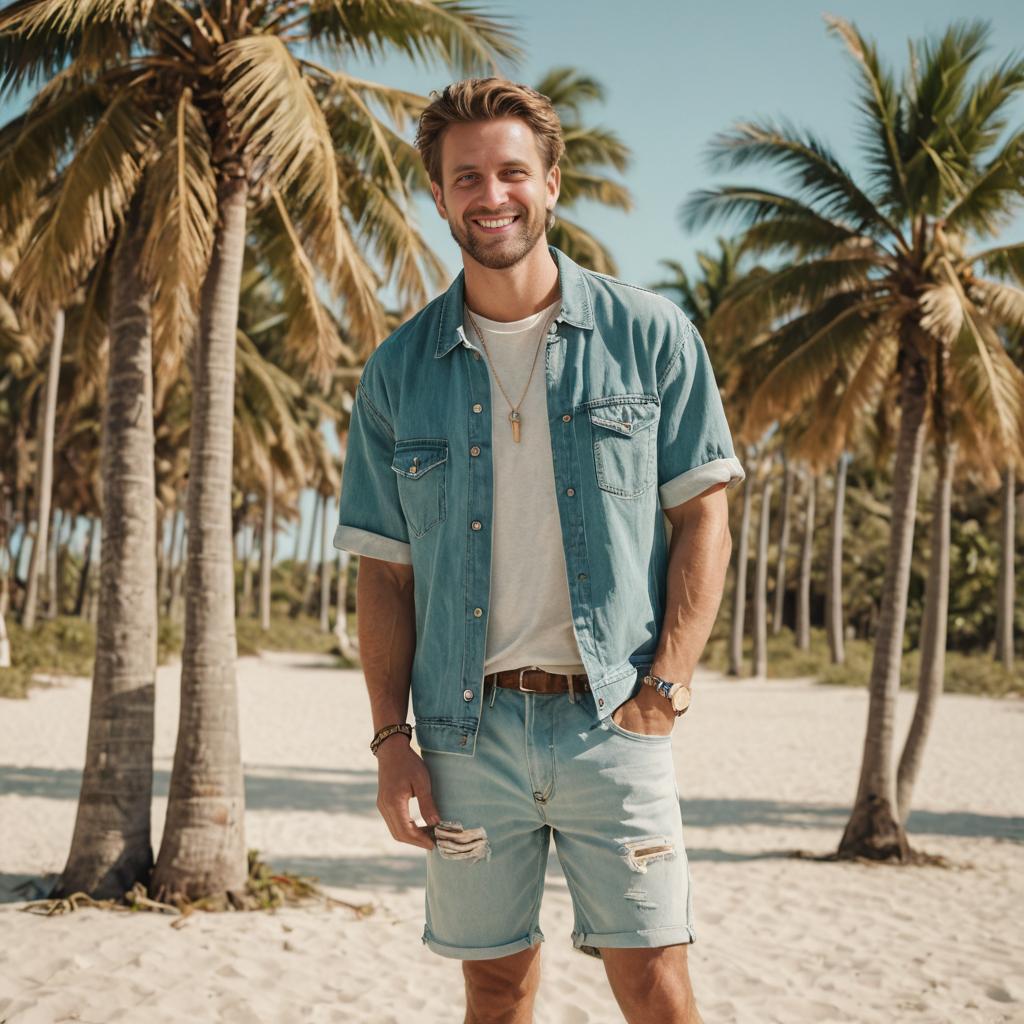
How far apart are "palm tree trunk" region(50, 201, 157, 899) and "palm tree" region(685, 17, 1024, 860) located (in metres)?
6.81

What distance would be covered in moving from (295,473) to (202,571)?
1681cm

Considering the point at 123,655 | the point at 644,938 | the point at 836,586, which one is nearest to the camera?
the point at 644,938

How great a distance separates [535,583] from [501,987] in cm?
89

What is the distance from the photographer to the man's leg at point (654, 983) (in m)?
2.12

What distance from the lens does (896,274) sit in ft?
35.6

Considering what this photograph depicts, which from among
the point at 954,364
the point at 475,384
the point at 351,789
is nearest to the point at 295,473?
the point at 351,789

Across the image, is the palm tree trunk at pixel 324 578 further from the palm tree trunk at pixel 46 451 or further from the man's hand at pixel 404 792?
the man's hand at pixel 404 792

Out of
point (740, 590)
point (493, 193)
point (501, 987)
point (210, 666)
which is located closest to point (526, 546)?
point (493, 193)

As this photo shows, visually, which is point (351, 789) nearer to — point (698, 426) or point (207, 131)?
point (207, 131)

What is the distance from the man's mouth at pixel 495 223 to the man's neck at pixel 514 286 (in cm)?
9

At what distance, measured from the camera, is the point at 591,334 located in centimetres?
231

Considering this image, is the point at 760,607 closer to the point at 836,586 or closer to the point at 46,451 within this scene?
the point at 836,586

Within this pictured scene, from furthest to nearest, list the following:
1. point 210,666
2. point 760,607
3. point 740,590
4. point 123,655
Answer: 1. point 760,607
2. point 740,590
3. point 210,666
4. point 123,655

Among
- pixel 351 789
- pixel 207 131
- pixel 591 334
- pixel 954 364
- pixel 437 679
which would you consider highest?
pixel 207 131
